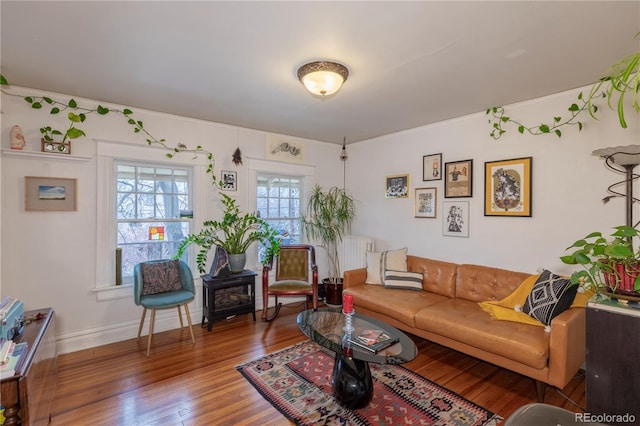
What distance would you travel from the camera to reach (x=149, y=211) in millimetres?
3449

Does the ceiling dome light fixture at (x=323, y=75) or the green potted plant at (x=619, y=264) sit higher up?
the ceiling dome light fixture at (x=323, y=75)

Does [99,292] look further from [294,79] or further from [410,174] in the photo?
[410,174]

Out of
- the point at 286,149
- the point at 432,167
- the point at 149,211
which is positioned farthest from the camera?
the point at 286,149

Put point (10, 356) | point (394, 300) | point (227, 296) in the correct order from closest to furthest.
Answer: point (10, 356) → point (394, 300) → point (227, 296)

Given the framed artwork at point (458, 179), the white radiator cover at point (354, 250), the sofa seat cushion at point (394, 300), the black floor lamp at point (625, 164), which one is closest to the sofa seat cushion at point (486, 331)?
the sofa seat cushion at point (394, 300)

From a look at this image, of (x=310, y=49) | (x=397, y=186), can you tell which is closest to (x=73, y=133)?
(x=310, y=49)

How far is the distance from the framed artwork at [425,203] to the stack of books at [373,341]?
6.54 feet

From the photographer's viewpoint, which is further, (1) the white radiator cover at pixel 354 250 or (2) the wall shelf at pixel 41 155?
(1) the white radiator cover at pixel 354 250

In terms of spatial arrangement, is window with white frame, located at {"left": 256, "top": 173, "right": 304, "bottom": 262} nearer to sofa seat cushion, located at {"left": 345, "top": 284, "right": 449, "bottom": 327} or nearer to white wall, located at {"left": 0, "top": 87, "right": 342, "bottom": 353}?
white wall, located at {"left": 0, "top": 87, "right": 342, "bottom": 353}

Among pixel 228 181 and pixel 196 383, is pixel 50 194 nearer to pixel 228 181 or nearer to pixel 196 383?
pixel 228 181

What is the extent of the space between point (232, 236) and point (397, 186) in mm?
2279

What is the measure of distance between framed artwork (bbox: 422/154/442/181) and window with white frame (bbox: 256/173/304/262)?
178 cm

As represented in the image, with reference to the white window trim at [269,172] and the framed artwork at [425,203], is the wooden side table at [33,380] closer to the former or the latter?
the white window trim at [269,172]

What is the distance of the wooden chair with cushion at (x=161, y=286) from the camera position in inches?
115
